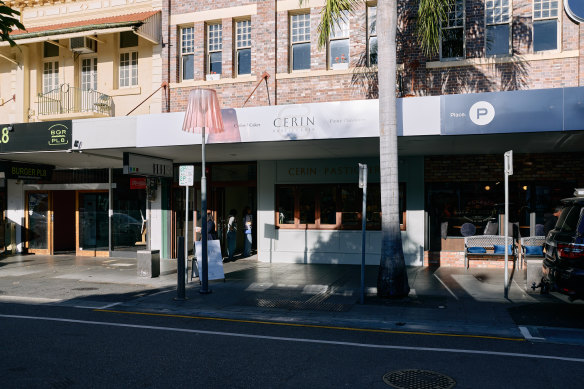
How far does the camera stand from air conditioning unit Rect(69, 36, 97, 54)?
1753 cm

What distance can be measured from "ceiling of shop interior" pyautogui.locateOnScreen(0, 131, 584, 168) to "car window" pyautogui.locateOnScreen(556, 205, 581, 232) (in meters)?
2.82

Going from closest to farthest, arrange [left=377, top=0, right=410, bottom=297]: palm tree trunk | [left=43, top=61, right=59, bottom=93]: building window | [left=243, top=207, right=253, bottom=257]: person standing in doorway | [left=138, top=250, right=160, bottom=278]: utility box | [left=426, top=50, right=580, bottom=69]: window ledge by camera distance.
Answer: [left=377, top=0, right=410, bottom=297]: palm tree trunk
[left=426, top=50, right=580, bottom=69]: window ledge
[left=138, top=250, right=160, bottom=278]: utility box
[left=243, top=207, right=253, bottom=257]: person standing in doorway
[left=43, top=61, right=59, bottom=93]: building window

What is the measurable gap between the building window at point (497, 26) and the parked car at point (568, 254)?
21.3 feet

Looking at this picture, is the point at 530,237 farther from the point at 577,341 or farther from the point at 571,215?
the point at 577,341

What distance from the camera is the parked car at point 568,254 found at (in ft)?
24.9

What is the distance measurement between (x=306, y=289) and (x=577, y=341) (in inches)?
223

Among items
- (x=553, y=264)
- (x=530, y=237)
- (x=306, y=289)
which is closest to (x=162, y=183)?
(x=306, y=289)

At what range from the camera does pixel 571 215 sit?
827 cm

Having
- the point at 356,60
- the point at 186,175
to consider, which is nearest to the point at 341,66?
the point at 356,60

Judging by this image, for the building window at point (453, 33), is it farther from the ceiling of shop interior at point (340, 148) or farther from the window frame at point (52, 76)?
the window frame at point (52, 76)

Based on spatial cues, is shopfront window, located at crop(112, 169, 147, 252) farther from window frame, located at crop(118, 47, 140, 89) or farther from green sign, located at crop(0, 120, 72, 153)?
green sign, located at crop(0, 120, 72, 153)

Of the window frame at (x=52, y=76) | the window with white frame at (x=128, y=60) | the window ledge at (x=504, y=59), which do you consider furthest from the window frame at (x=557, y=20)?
the window frame at (x=52, y=76)

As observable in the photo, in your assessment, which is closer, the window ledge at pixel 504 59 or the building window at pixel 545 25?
the window ledge at pixel 504 59

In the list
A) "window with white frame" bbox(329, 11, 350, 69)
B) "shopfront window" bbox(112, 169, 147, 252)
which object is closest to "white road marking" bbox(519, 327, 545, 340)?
"window with white frame" bbox(329, 11, 350, 69)
